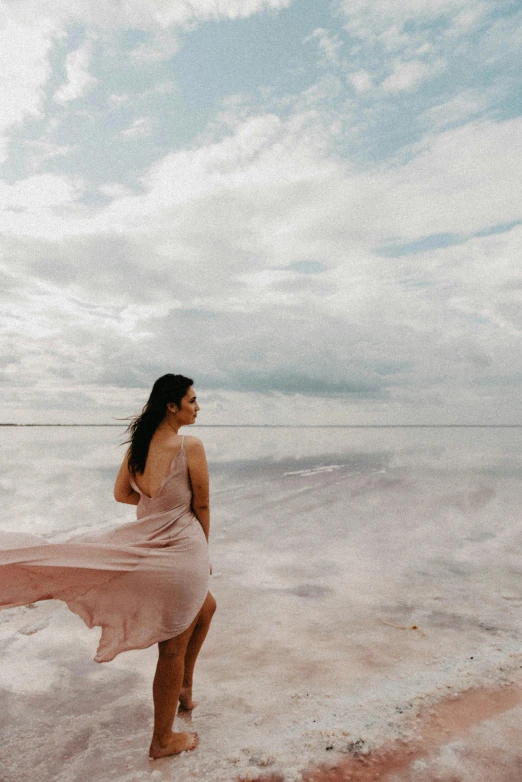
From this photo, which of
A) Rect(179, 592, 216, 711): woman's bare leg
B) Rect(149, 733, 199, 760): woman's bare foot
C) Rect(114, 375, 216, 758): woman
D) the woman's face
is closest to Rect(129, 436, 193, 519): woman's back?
Rect(114, 375, 216, 758): woman

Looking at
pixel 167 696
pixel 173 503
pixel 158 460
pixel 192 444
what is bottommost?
pixel 167 696

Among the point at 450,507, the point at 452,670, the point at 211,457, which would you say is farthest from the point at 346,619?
the point at 211,457

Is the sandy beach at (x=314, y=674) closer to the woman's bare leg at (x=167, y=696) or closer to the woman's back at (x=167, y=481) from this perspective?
the woman's bare leg at (x=167, y=696)

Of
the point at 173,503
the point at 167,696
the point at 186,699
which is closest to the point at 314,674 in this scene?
the point at 186,699

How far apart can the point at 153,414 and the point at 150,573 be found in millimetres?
1016

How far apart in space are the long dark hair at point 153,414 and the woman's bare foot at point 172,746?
169 centimetres

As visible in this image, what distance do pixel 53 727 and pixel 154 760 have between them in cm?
89

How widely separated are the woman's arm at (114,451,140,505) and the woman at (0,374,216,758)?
0.21 m

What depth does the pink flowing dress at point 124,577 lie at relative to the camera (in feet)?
10.7

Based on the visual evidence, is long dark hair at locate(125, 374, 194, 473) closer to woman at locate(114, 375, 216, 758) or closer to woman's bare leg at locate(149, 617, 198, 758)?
woman at locate(114, 375, 216, 758)

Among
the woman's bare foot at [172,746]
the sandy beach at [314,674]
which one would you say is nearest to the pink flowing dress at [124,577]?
the woman's bare foot at [172,746]

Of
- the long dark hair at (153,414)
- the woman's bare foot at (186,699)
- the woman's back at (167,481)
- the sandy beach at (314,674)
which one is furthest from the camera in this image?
the woman's bare foot at (186,699)

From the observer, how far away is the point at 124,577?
3.27 m

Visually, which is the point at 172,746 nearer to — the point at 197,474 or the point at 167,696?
the point at 167,696
